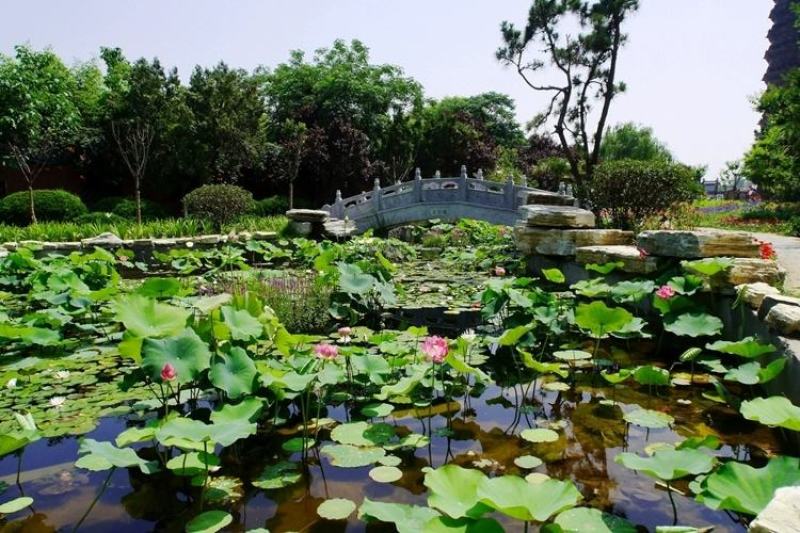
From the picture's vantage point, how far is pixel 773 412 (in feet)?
6.56

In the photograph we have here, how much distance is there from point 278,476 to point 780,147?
19058 mm

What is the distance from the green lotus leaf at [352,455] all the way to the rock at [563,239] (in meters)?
4.86

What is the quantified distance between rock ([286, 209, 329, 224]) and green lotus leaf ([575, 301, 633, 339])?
10.3 metres

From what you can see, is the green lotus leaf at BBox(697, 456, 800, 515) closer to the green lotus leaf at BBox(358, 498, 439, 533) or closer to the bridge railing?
the green lotus leaf at BBox(358, 498, 439, 533)

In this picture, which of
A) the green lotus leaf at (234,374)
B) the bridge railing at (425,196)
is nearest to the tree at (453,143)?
the bridge railing at (425,196)

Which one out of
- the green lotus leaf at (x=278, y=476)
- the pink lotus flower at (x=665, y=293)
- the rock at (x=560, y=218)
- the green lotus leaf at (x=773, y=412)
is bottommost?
the green lotus leaf at (x=278, y=476)

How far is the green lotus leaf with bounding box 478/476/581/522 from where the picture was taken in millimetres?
1475

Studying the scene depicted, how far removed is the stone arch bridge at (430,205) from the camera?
13781 mm

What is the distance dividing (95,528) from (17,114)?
14.5 m

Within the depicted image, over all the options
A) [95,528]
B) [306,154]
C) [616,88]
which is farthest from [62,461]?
[306,154]

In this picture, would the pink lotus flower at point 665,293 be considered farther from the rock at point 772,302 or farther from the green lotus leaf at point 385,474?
the green lotus leaf at point 385,474

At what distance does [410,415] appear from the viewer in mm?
2990

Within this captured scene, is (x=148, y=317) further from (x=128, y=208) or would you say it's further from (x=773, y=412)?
(x=128, y=208)

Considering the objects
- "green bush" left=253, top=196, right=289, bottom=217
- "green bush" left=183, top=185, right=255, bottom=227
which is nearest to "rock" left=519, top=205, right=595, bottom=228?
"green bush" left=183, top=185, right=255, bottom=227
